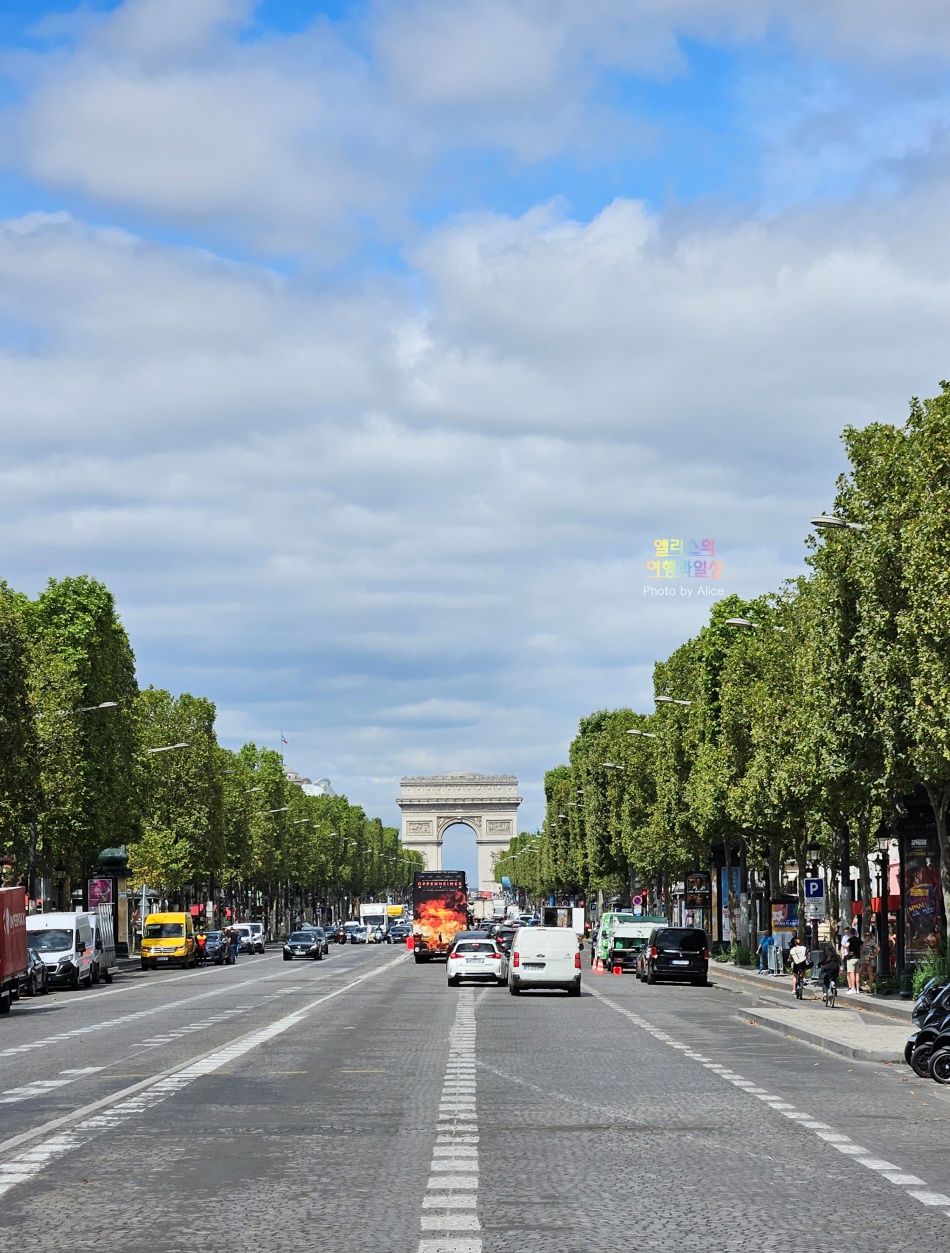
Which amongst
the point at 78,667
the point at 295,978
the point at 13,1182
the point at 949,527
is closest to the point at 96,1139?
the point at 13,1182

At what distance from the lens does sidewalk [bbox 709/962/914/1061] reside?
92.7ft

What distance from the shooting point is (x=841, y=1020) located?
36.5m

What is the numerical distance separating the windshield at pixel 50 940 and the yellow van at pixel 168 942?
22.7 m

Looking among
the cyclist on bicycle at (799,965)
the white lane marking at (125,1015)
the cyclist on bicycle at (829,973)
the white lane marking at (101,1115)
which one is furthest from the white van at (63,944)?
the white lane marking at (101,1115)

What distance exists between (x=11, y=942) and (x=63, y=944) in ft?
49.5

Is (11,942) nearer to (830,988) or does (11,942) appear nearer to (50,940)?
(50,940)

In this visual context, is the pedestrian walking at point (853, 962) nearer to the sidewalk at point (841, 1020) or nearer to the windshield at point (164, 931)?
the sidewalk at point (841, 1020)

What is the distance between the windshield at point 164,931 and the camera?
269 ft

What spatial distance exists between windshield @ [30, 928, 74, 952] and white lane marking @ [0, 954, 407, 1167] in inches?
1213

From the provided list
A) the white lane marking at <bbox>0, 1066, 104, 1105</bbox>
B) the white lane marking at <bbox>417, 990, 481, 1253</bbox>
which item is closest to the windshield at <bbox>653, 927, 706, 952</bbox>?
the white lane marking at <bbox>417, 990, 481, 1253</bbox>

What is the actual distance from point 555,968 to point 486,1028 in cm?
1580

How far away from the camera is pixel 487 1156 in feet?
47.8

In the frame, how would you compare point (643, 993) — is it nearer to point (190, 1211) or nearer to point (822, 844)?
point (822, 844)

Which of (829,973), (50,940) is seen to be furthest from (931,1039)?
(50,940)
